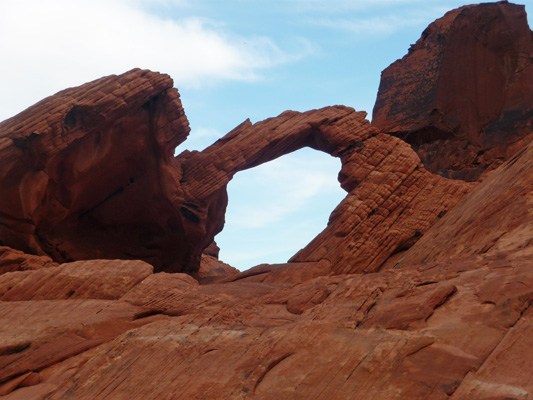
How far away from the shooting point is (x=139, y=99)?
14938 millimetres

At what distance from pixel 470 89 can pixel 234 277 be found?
43.8 ft

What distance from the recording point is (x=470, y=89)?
23.4 m

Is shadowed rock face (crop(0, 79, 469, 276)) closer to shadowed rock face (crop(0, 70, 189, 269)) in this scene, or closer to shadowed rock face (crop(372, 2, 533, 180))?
shadowed rock face (crop(0, 70, 189, 269))

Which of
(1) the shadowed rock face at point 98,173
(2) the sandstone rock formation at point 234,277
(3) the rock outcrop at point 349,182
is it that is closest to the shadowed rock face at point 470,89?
(3) the rock outcrop at point 349,182

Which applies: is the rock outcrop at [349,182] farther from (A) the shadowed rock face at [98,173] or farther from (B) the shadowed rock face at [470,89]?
(B) the shadowed rock face at [470,89]

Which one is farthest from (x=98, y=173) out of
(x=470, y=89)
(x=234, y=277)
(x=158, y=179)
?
(x=470, y=89)

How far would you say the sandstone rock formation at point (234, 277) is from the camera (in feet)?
22.0

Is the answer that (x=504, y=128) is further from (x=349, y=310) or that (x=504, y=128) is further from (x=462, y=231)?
(x=349, y=310)

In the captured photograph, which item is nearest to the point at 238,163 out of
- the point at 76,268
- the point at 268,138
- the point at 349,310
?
the point at 268,138

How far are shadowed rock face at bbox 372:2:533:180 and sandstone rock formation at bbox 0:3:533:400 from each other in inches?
293

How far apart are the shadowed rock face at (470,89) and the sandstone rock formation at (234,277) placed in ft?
24.4

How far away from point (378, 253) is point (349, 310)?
21.0ft

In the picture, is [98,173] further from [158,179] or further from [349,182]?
[349,182]

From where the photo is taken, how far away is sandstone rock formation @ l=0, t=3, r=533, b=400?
670cm
